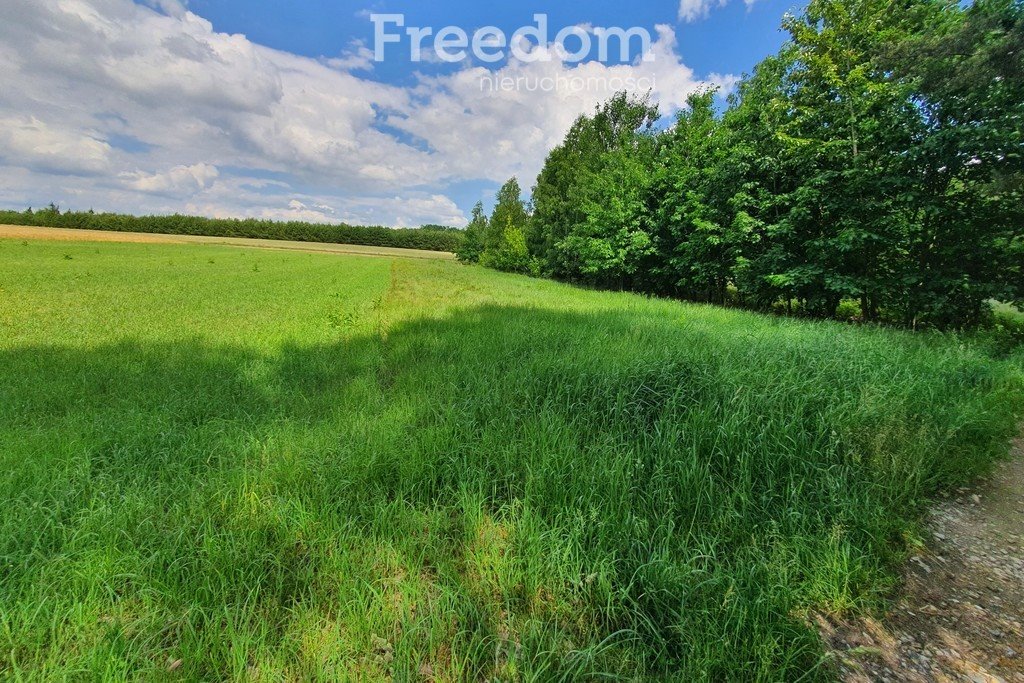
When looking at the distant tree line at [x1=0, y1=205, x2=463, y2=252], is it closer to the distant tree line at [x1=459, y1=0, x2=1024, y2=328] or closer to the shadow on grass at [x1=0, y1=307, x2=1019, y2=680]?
the distant tree line at [x1=459, y1=0, x2=1024, y2=328]

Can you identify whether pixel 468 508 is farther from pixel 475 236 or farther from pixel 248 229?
pixel 248 229

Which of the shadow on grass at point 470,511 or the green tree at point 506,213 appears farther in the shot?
the green tree at point 506,213

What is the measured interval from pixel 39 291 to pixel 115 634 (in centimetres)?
2009

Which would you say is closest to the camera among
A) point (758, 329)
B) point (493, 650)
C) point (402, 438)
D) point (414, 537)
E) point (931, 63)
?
point (493, 650)

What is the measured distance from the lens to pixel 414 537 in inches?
102

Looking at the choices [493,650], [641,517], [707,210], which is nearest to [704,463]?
[641,517]

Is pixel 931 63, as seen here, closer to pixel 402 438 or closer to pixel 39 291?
pixel 402 438

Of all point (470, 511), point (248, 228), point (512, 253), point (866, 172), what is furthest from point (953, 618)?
point (248, 228)

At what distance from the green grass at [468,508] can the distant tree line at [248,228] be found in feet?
211

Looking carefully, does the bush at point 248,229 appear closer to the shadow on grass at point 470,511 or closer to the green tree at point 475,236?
the green tree at point 475,236

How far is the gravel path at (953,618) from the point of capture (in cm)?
192

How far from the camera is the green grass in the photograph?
1882mm

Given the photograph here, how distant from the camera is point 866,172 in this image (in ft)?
38.1

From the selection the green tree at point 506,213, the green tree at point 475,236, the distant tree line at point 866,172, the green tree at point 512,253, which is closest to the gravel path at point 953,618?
the distant tree line at point 866,172
